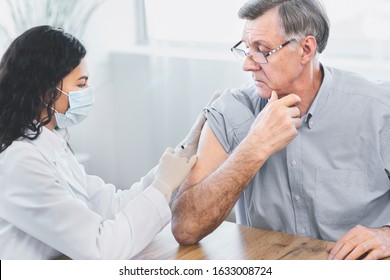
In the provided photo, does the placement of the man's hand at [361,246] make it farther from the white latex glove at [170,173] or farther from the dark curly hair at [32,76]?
the dark curly hair at [32,76]

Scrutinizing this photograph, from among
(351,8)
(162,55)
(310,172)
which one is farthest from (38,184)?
(162,55)

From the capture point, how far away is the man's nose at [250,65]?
1908mm

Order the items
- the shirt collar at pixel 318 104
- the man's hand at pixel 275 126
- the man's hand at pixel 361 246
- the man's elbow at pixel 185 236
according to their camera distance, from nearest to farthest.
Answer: the man's hand at pixel 361 246, the man's elbow at pixel 185 236, the man's hand at pixel 275 126, the shirt collar at pixel 318 104

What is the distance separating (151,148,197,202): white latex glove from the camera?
177 cm

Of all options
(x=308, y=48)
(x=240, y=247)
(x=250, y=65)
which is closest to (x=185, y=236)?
(x=240, y=247)

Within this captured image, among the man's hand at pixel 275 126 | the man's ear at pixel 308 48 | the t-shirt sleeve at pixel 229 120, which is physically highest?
the man's ear at pixel 308 48

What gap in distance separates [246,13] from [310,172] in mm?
511

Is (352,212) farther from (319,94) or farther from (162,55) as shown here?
(162,55)

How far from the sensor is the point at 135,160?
3867mm

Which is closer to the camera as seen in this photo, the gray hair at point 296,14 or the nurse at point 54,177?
the nurse at point 54,177

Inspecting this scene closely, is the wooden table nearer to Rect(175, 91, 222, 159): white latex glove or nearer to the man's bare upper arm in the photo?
the man's bare upper arm

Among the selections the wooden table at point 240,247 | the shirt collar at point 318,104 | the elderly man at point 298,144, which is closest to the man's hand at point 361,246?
the wooden table at point 240,247

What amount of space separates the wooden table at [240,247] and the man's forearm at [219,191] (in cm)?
6

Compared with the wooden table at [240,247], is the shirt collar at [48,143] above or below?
above
